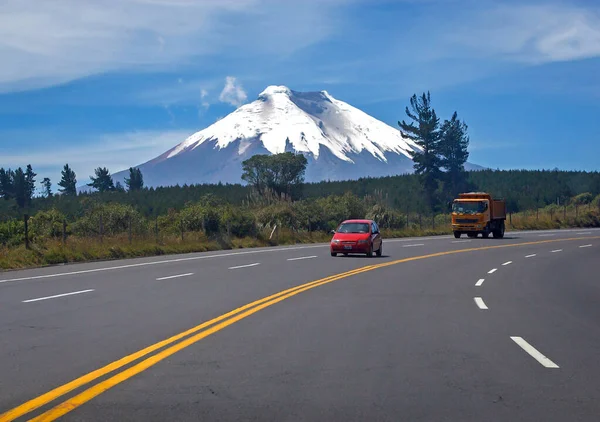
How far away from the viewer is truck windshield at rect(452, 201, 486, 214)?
48.9 metres

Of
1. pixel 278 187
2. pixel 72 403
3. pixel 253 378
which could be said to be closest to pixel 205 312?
pixel 253 378

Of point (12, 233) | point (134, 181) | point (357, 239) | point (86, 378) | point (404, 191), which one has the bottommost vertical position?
point (86, 378)

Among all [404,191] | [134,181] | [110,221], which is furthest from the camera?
[134,181]

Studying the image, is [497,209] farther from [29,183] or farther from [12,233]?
[29,183]

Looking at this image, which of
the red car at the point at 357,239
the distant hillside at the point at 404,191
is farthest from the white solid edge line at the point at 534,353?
the distant hillside at the point at 404,191

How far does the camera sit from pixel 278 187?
96.8 meters

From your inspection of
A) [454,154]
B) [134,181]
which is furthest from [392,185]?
[134,181]

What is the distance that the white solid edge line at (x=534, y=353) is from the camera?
838 cm

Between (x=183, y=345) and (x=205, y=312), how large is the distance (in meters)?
3.37

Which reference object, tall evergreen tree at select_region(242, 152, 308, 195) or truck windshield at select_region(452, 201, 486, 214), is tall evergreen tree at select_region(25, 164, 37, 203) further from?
truck windshield at select_region(452, 201, 486, 214)

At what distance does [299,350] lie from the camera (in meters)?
9.17

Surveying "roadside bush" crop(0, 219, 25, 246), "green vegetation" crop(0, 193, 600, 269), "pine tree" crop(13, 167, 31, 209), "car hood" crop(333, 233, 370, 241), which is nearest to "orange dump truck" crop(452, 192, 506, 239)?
"green vegetation" crop(0, 193, 600, 269)

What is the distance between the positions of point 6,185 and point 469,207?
399ft

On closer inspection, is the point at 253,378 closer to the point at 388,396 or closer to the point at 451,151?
the point at 388,396
